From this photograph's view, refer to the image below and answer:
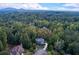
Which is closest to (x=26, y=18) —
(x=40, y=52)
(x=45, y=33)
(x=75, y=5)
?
(x=45, y=33)

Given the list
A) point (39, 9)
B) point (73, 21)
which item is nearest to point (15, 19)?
point (39, 9)

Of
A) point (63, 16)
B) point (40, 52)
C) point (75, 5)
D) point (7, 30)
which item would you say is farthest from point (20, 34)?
point (75, 5)

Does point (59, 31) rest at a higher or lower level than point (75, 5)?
lower

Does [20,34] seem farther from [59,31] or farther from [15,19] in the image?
[59,31]

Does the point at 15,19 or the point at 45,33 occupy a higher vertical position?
the point at 15,19

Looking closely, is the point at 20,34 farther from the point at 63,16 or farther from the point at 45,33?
the point at 63,16

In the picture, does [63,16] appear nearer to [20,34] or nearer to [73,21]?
[73,21]

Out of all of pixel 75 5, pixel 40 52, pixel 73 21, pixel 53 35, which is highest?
pixel 75 5
